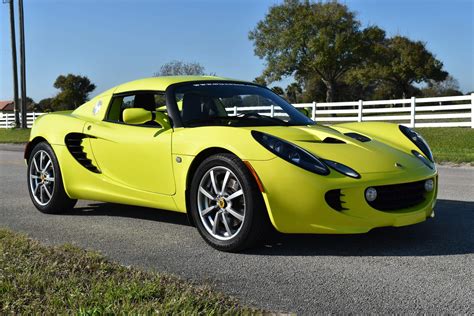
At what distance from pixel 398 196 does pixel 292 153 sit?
0.86 meters

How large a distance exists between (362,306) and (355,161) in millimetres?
1340

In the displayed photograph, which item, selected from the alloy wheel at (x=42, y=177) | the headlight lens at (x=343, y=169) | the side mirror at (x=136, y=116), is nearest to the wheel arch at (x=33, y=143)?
the alloy wheel at (x=42, y=177)

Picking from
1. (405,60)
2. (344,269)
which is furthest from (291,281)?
(405,60)

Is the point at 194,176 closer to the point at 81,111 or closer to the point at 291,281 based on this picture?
the point at 291,281

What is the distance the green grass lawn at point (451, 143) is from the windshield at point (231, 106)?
716cm

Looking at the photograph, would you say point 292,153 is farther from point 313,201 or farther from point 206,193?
point 206,193

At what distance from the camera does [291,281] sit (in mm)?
3279

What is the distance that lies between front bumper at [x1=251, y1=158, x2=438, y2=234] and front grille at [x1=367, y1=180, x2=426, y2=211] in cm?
6

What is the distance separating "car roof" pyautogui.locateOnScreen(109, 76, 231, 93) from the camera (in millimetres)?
5074

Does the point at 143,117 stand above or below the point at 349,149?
above

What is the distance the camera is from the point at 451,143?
1559 cm

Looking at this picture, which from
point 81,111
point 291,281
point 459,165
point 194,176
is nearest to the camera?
point 291,281

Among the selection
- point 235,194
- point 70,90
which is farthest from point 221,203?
point 70,90

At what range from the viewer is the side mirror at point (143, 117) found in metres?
4.63
